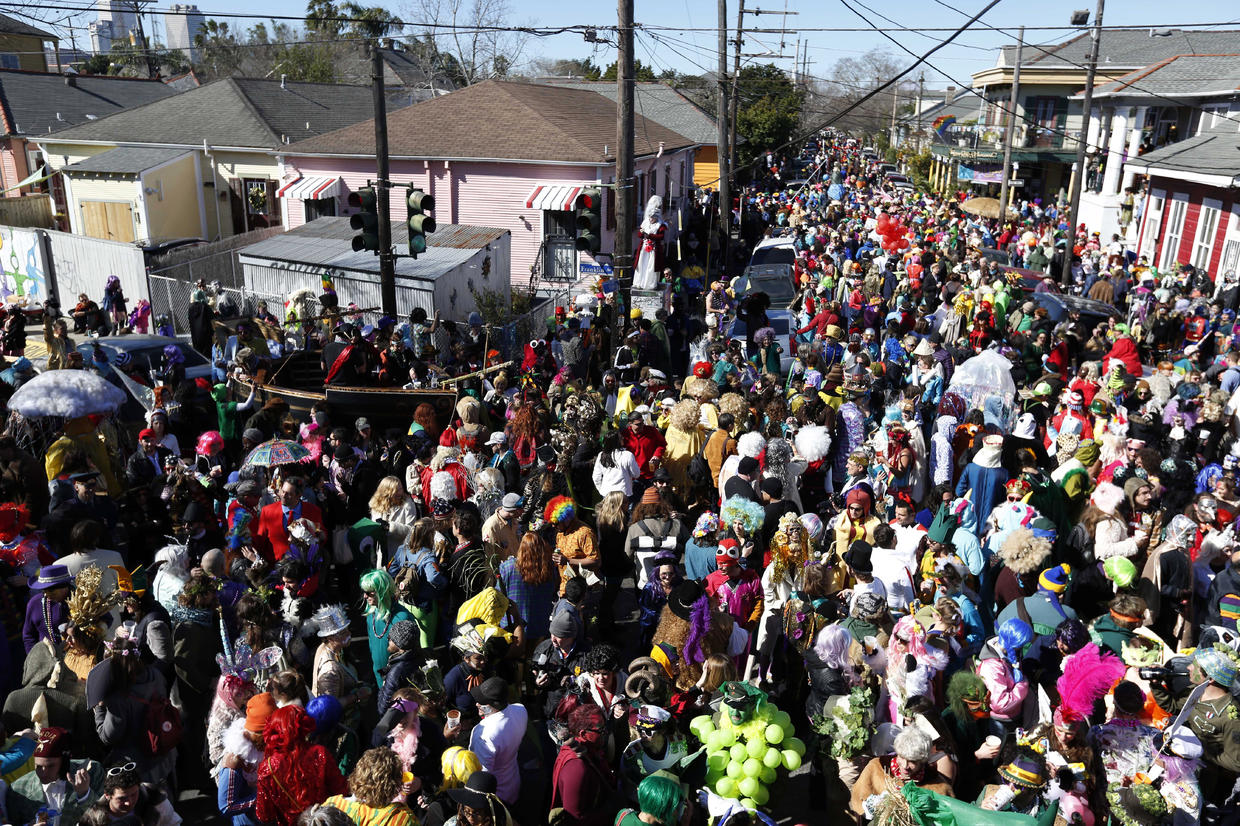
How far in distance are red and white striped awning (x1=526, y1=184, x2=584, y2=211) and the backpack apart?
17233 mm

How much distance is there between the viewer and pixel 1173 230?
2442 cm

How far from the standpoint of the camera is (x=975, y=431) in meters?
8.61

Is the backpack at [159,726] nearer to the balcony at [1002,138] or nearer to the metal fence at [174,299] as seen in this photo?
the metal fence at [174,299]

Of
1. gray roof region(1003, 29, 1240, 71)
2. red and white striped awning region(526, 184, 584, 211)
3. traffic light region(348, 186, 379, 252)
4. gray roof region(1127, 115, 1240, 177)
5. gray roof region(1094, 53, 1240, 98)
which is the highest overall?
gray roof region(1003, 29, 1240, 71)

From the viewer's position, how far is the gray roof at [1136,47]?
3784 cm

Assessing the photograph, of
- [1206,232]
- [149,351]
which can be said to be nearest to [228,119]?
[149,351]

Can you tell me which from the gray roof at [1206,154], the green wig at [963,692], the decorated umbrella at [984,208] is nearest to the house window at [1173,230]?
the gray roof at [1206,154]

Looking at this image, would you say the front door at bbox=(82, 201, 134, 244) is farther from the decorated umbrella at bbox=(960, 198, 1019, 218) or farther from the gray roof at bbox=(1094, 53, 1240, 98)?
the decorated umbrella at bbox=(960, 198, 1019, 218)

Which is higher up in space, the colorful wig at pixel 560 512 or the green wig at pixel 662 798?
the colorful wig at pixel 560 512

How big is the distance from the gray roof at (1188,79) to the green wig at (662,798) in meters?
26.1

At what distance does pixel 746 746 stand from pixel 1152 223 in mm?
27377

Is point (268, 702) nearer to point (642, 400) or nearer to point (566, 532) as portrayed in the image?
point (566, 532)

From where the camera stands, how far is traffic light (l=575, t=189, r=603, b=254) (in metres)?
10.3

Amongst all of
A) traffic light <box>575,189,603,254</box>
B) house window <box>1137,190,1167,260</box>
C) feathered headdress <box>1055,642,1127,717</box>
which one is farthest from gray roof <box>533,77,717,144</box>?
feathered headdress <box>1055,642,1127,717</box>
